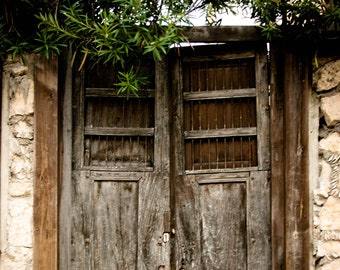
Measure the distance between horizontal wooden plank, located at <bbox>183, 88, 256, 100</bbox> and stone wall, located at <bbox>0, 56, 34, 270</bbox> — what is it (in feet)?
3.33

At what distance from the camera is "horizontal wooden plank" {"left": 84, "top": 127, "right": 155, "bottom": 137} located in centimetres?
423

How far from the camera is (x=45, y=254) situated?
402 centimetres

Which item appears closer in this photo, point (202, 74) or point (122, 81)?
point (122, 81)

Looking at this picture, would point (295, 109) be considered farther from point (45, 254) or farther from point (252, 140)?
point (45, 254)

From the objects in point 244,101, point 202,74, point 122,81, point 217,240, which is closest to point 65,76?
point 122,81

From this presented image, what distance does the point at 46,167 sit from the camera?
405 centimetres

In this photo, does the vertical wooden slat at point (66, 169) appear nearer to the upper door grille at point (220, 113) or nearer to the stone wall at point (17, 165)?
the stone wall at point (17, 165)

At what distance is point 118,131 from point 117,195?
41 centimetres

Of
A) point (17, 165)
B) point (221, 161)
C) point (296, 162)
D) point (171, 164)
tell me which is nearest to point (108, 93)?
point (171, 164)

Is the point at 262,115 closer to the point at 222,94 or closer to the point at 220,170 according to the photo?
the point at 222,94

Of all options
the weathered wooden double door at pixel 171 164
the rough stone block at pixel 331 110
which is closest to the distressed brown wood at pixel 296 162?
the rough stone block at pixel 331 110

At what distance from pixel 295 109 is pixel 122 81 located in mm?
1040

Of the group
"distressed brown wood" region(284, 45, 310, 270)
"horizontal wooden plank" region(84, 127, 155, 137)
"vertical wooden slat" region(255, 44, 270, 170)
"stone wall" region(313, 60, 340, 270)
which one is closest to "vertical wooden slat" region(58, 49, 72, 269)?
"horizontal wooden plank" region(84, 127, 155, 137)

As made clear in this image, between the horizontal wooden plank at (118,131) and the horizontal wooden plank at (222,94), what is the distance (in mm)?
340
